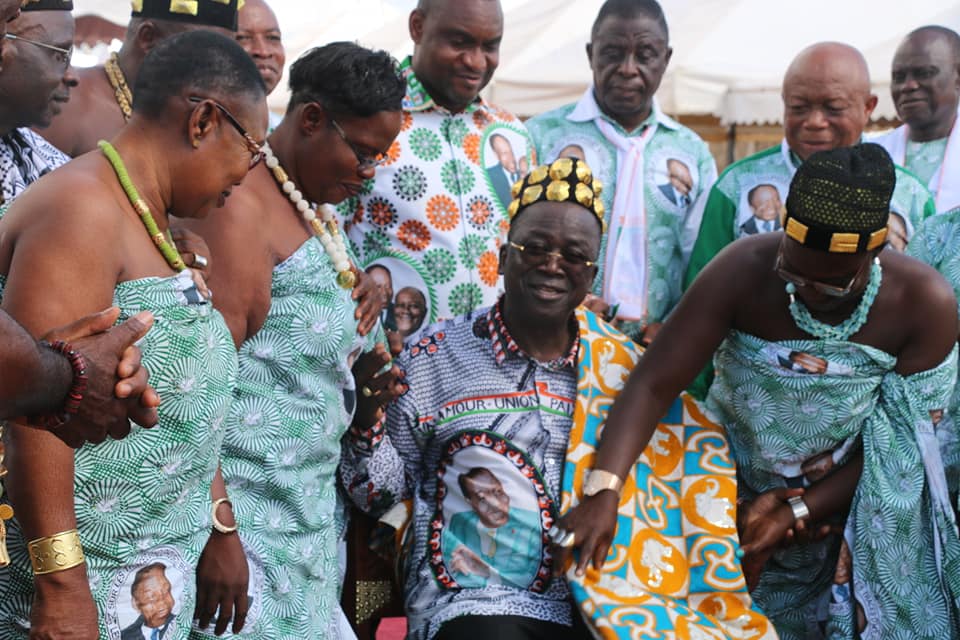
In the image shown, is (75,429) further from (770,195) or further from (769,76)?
(769,76)

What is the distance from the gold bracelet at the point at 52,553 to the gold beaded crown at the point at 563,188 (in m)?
2.03

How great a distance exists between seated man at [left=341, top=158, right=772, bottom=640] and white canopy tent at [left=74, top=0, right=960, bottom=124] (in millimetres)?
6803

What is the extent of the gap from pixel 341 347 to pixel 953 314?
1.85 metres

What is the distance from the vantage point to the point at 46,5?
2963 mm

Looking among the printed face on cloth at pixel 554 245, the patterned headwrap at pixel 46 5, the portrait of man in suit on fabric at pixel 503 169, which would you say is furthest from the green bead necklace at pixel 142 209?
the portrait of man in suit on fabric at pixel 503 169

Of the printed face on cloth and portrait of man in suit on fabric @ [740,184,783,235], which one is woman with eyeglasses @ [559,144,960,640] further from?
portrait of man in suit on fabric @ [740,184,783,235]

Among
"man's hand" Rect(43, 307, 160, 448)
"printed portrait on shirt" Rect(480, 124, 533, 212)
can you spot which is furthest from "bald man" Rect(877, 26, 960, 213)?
"man's hand" Rect(43, 307, 160, 448)

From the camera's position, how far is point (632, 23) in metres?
4.73

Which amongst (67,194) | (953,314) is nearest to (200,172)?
(67,194)

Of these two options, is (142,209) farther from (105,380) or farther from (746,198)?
(746,198)

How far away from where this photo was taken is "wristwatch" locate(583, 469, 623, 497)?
11.1 feet

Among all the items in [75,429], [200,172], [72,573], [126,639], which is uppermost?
[200,172]

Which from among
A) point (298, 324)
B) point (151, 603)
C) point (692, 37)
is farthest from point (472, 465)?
point (692, 37)

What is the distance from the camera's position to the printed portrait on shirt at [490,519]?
3.38 metres
